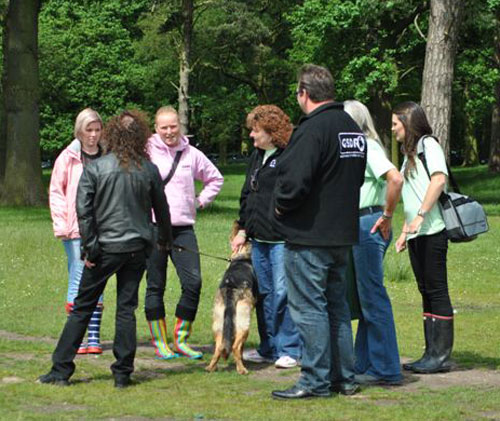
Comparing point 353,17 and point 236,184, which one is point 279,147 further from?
point 236,184

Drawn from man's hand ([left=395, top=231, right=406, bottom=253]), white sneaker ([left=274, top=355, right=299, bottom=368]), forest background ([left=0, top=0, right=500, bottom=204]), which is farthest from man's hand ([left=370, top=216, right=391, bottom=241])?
forest background ([left=0, top=0, right=500, bottom=204])

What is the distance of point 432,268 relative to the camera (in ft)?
28.2

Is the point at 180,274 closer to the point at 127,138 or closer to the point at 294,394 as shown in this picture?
the point at 127,138

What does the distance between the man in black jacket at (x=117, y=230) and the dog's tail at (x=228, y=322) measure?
0.95 metres

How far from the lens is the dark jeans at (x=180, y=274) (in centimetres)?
930

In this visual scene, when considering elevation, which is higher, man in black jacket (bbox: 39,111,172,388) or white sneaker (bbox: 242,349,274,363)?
man in black jacket (bbox: 39,111,172,388)

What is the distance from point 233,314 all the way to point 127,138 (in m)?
1.73

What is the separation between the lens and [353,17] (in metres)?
36.7

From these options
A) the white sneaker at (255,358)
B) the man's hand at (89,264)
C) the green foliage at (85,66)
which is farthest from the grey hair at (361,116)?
the green foliage at (85,66)

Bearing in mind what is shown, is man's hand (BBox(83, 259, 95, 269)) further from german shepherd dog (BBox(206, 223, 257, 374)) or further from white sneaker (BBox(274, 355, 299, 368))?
white sneaker (BBox(274, 355, 299, 368))

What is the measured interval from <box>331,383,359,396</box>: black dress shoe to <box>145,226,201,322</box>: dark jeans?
2.08 m

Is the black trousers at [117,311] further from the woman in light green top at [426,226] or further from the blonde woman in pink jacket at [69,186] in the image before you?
the woman in light green top at [426,226]

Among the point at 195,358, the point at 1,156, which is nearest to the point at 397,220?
the point at 1,156

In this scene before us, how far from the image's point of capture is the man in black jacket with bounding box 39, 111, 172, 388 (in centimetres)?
789
